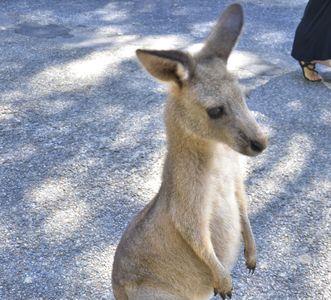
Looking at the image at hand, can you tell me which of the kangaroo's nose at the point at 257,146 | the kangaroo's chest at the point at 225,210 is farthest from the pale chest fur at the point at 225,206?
the kangaroo's nose at the point at 257,146

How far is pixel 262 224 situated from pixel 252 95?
5.14 feet

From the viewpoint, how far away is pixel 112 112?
4230 mm

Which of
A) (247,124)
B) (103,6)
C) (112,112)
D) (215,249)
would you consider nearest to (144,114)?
(112,112)

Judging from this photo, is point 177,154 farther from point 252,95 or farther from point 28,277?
point 252,95

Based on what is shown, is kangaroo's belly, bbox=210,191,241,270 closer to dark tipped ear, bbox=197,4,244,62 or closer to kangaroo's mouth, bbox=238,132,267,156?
kangaroo's mouth, bbox=238,132,267,156

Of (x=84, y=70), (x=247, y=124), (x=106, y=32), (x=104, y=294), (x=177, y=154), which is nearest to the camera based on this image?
(x=247, y=124)

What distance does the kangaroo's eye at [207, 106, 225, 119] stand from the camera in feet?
6.24

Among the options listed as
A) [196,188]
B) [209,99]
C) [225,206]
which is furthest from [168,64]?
[225,206]

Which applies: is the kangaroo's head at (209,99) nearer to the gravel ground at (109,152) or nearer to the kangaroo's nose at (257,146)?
the kangaroo's nose at (257,146)

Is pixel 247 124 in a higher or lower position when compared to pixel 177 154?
higher

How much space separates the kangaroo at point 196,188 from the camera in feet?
6.25

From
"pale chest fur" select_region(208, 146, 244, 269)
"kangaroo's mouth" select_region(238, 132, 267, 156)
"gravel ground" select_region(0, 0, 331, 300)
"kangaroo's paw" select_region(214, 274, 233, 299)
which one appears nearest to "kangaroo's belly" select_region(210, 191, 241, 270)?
"pale chest fur" select_region(208, 146, 244, 269)

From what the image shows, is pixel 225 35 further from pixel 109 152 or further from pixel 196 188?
pixel 109 152

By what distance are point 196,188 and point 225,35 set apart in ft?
1.89
